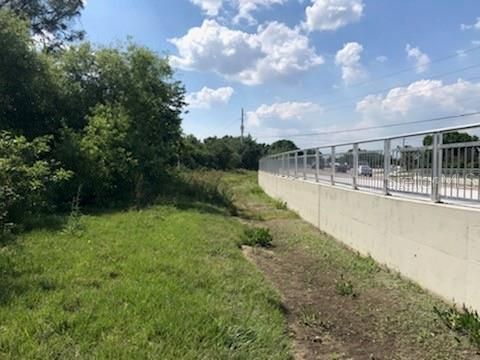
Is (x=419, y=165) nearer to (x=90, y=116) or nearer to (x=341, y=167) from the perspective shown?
(x=341, y=167)

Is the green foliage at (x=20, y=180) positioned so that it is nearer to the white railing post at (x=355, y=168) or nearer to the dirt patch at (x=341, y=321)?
the dirt patch at (x=341, y=321)

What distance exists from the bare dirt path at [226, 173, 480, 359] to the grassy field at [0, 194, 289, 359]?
38 centimetres

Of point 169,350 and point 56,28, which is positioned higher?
point 56,28

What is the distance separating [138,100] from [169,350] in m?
13.5

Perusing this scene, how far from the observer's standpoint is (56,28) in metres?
22.1

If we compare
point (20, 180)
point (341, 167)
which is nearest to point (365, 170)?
point (341, 167)

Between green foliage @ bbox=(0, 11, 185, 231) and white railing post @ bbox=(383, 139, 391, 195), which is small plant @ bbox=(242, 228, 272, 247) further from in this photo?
green foliage @ bbox=(0, 11, 185, 231)

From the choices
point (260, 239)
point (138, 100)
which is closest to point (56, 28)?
point (138, 100)

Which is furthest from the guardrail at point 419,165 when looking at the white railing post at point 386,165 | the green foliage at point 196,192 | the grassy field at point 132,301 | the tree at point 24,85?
the tree at point 24,85

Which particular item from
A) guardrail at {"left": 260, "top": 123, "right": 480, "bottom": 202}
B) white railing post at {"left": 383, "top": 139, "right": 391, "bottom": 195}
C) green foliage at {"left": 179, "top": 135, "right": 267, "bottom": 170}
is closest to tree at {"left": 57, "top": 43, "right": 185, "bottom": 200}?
guardrail at {"left": 260, "top": 123, "right": 480, "bottom": 202}

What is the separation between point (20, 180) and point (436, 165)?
7.37 meters

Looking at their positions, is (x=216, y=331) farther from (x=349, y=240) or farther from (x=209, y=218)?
(x=209, y=218)

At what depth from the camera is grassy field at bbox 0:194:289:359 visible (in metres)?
3.37

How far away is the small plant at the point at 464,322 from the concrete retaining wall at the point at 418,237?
157mm
